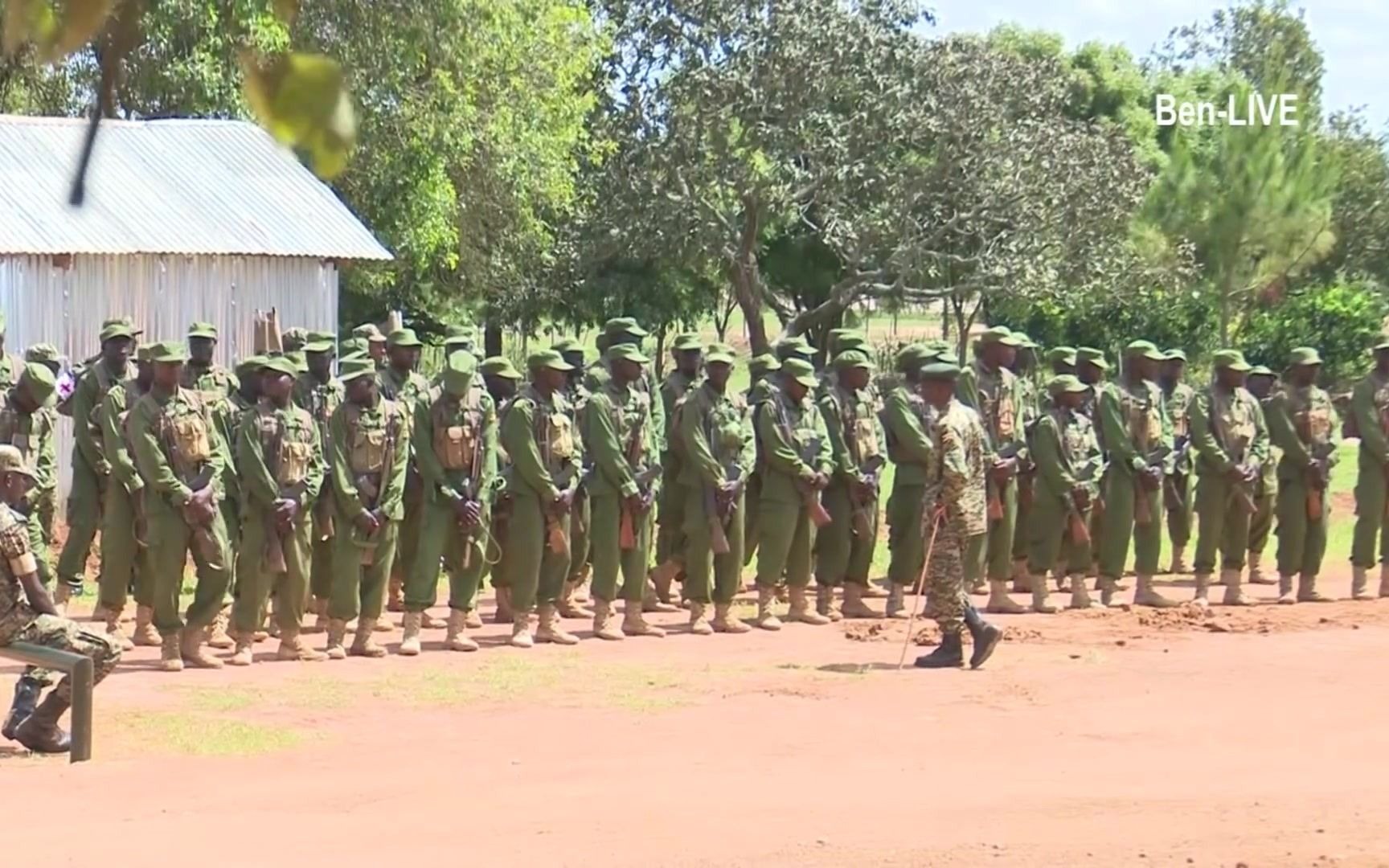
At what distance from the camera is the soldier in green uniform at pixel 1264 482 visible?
54.5 ft

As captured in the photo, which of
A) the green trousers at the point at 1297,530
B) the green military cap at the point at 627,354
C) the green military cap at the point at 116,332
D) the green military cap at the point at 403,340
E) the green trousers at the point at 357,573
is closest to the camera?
the green trousers at the point at 357,573

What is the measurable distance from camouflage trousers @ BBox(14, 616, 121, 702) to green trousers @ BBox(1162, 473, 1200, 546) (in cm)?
929

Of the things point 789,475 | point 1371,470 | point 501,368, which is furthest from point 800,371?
point 1371,470

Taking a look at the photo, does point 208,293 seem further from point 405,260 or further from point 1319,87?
point 1319,87

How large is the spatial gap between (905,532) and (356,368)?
13.8ft

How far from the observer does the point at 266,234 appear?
20641 millimetres

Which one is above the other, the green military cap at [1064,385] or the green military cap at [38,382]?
the green military cap at [1064,385]

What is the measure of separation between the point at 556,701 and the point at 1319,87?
38331mm

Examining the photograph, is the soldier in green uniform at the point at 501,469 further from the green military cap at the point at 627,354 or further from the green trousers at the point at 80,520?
the green trousers at the point at 80,520

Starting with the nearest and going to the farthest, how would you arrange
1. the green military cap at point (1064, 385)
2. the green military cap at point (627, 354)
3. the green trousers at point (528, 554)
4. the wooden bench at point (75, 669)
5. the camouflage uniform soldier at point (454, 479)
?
the wooden bench at point (75, 669) → the camouflage uniform soldier at point (454, 479) → the green trousers at point (528, 554) → the green military cap at point (627, 354) → the green military cap at point (1064, 385)

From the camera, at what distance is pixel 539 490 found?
1357cm

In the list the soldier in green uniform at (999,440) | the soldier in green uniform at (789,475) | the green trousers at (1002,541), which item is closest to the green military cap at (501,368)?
the soldier in green uniform at (789,475)

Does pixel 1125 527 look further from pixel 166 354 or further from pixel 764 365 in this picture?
pixel 166 354

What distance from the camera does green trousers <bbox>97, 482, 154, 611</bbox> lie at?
41.8 feet
